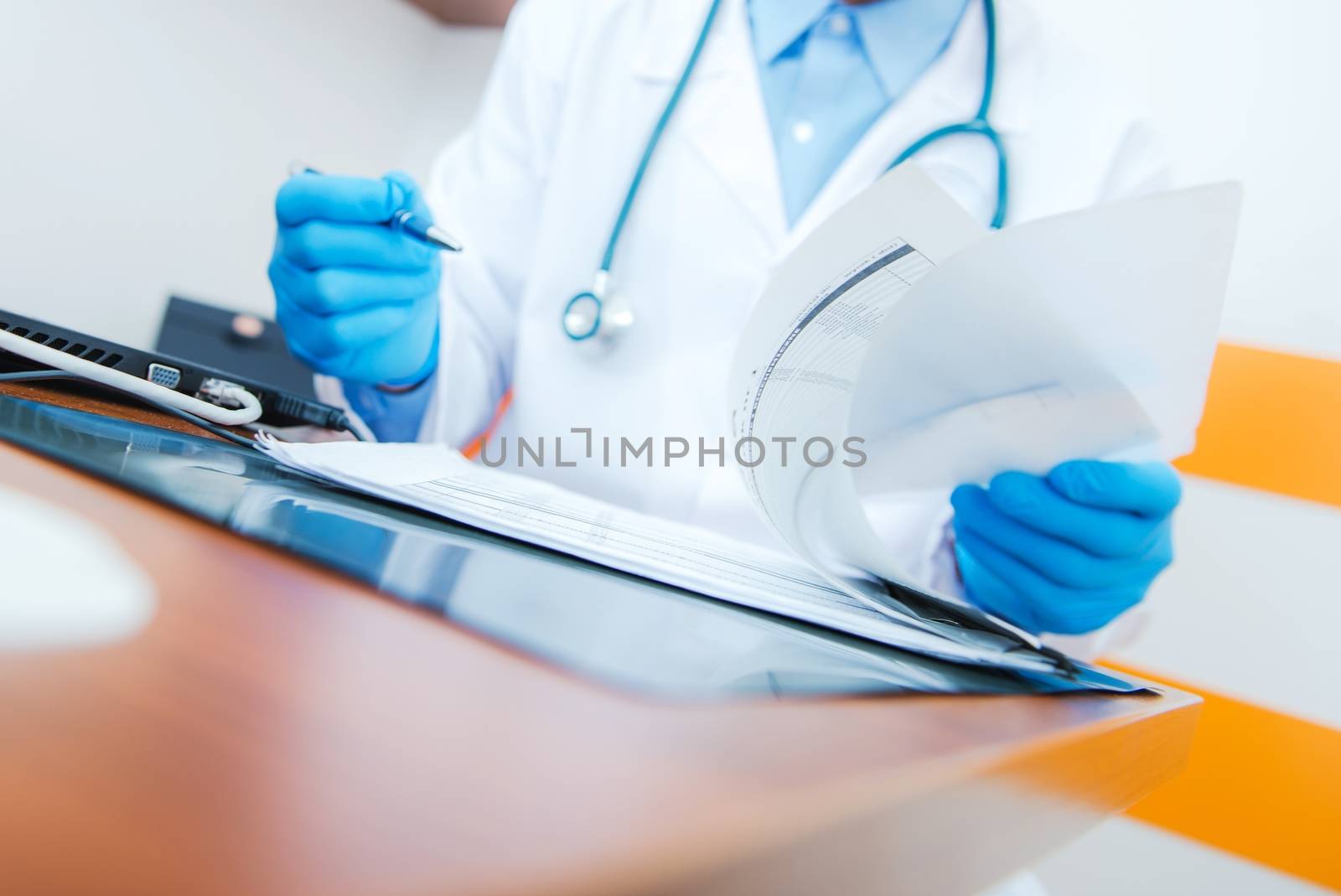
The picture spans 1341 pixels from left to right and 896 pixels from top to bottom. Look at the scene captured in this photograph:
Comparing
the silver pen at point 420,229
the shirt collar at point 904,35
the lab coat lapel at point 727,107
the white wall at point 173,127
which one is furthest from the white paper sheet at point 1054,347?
the white wall at point 173,127

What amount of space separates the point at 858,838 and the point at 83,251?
1840 millimetres

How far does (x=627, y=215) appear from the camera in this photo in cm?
82

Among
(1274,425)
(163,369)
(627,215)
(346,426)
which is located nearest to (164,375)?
(163,369)

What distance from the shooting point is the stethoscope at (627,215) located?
0.76 meters

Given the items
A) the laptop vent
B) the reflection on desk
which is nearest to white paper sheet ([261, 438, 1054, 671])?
the reflection on desk

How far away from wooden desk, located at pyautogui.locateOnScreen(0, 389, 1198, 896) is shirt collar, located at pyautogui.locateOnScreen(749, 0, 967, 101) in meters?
0.86

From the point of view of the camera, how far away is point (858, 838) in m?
0.11

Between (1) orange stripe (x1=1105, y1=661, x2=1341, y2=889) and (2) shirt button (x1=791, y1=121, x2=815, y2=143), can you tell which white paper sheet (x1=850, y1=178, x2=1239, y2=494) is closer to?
(2) shirt button (x1=791, y1=121, x2=815, y2=143)

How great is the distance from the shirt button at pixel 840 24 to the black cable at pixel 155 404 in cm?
80

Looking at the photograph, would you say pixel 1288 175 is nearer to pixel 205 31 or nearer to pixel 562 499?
pixel 562 499

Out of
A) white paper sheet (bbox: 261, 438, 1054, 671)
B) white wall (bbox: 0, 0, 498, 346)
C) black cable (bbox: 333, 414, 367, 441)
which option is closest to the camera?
white paper sheet (bbox: 261, 438, 1054, 671)

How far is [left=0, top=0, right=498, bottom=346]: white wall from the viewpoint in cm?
137

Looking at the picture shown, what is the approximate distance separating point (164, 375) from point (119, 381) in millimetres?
52

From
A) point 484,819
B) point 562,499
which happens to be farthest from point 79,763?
point 562,499
